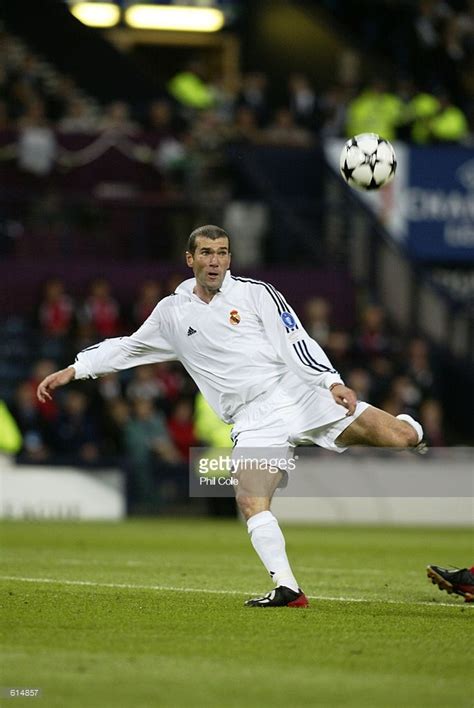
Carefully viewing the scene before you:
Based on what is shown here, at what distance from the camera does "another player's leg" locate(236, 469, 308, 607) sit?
8.91 metres

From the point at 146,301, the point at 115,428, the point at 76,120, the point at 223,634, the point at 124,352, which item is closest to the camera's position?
the point at 223,634

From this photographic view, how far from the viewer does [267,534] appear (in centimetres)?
889

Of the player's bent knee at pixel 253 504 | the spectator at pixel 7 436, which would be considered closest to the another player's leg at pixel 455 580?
the player's bent knee at pixel 253 504

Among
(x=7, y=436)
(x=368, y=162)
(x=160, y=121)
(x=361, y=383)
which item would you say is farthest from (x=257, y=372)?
(x=160, y=121)

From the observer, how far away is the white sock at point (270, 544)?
8898mm

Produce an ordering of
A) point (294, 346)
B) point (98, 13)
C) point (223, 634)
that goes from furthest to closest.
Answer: point (98, 13) → point (294, 346) → point (223, 634)

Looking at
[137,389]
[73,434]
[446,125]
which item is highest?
[446,125]

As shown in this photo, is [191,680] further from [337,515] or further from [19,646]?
[337,515]

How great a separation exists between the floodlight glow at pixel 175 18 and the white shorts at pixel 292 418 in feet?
73.5

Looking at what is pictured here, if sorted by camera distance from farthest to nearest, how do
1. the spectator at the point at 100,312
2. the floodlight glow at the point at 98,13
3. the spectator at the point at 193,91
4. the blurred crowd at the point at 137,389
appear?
the floodlight glow at the point at 98,13, the spectator at the point at 193,91, the spectator at the point at 100,312, the blurred crowd at the point at 137,389

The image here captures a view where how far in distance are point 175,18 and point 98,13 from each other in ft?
7.19

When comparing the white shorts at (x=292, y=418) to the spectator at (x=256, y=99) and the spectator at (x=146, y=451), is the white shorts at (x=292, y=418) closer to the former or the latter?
the spectator at (x=146, y=451)

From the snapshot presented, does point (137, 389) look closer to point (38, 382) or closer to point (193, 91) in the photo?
point (38, 382)

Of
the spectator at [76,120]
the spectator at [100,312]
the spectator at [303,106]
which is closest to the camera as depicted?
the spectator at [100,312]
